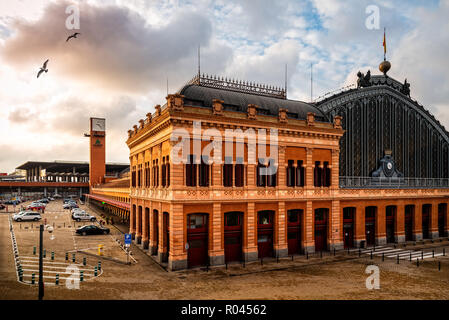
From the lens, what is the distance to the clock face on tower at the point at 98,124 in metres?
138

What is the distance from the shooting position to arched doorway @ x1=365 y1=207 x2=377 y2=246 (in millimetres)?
42037

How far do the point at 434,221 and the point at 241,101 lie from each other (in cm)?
3440

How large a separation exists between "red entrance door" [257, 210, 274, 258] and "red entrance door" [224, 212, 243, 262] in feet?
7.41

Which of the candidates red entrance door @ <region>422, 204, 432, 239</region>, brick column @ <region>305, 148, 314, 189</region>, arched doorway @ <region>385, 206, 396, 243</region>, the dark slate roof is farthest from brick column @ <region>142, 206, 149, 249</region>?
red entrance door @ <region>422, 204, 432, 239</region>

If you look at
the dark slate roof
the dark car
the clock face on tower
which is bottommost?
the dark car

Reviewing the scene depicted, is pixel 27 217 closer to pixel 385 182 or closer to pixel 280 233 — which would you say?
pixel 280 233

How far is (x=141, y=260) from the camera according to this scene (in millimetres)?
33375

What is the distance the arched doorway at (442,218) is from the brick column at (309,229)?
2608cm

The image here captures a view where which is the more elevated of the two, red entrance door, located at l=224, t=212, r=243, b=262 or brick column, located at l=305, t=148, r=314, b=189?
brick column, located at l=305, t=148, r=314, b=189

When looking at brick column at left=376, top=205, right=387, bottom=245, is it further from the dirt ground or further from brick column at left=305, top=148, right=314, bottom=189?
brick column at left=305, top=148, right=314, bottom=189

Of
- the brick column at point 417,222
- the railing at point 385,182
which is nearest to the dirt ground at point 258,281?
the brick column at point 417,222
